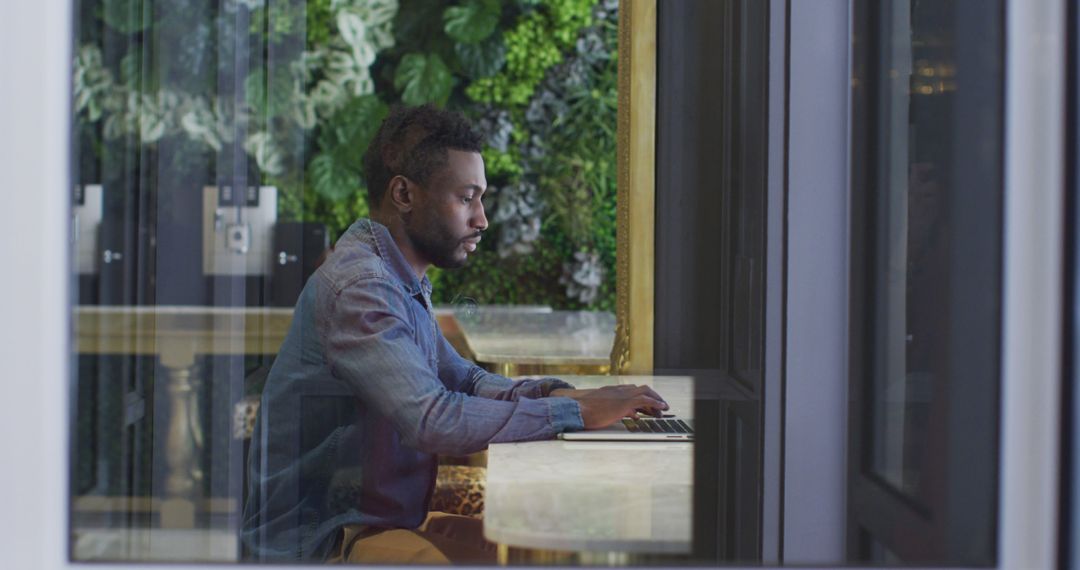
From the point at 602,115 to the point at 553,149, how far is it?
242 mm

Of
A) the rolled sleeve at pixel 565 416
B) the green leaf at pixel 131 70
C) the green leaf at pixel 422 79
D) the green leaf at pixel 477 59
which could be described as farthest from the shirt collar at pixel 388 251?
the green leaf at pixel 477 59

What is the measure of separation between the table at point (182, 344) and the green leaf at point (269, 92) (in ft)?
1.01

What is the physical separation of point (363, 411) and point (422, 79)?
2492mm

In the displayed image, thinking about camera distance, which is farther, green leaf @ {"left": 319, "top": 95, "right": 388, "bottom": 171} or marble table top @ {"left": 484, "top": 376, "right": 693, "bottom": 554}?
green leaf @ {"left": 319, "top": 95, "right": 388, "bottom": 171}

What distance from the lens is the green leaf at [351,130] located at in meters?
3.77

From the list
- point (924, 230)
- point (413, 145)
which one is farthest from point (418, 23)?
point (924, 230)

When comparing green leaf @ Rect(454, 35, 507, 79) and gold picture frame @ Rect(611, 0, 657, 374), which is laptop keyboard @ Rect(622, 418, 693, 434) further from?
green leaf @ Rect(454, 35, 507, 79)

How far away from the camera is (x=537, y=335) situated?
2.97 m

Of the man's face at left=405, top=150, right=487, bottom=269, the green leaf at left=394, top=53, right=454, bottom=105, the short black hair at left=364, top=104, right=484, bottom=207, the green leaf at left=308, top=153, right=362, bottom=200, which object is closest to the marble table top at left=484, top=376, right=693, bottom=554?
the man's face at left=405, top=150, right=487, bottom=269

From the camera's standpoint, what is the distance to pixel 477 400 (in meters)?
1.55

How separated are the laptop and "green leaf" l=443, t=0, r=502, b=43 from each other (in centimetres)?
268

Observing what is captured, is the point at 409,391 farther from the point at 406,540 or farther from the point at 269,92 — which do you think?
the point at 269,92

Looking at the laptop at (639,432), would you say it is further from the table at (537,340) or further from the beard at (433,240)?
the table at (537,340)

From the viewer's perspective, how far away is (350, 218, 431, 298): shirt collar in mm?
1681
